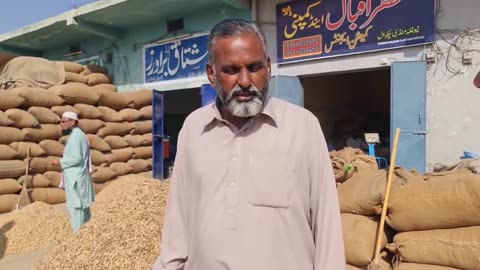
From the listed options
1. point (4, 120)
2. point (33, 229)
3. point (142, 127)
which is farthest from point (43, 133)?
point (33, 229)

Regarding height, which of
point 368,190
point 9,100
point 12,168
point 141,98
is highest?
point 141,98

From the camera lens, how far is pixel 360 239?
3.11m

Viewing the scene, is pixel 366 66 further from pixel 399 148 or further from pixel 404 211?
pixel 404 211

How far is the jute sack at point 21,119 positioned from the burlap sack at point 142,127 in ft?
6.53

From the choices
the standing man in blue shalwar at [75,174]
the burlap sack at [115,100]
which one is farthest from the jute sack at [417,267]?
the burlap sack at [115,100]

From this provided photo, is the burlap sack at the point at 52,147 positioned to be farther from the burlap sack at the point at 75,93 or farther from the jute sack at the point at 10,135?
the burlap sack at the point at 75,93

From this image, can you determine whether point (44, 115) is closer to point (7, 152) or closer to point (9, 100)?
point (9, 100)

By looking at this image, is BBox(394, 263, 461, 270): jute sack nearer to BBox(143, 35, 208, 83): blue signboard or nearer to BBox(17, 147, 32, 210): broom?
BBox(17, 147, 32, 210): broom

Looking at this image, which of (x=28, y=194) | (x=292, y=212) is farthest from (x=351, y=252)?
(x=28, y=194)

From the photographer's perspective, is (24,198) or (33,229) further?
(24,198)

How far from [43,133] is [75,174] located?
225 centimetres

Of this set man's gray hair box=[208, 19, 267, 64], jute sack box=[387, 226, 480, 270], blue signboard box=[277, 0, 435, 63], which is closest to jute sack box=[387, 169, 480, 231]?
jute sack box=[387, 226, 480, 270]

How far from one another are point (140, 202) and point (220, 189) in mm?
2502

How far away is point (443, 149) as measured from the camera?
17.8 ft
